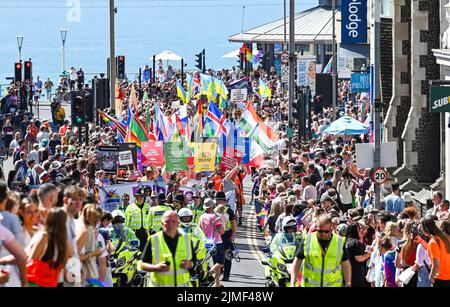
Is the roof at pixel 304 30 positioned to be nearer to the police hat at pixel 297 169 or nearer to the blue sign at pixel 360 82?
the blue sign at pixel 360 82

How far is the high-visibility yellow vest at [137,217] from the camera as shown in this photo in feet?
79.8

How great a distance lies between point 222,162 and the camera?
33219mm

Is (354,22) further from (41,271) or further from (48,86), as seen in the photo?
(48,86)

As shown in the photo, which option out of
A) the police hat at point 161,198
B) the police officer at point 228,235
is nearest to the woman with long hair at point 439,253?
the police officer at point 228,235

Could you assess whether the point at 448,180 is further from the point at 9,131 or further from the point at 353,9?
the point at 9,131

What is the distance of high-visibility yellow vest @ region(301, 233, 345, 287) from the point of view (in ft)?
53.1

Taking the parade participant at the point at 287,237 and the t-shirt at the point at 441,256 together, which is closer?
the t-shirt at the point at 441,256

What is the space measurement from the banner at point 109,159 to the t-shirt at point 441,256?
47.4 feet

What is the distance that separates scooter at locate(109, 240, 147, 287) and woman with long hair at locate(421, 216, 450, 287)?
5.03 meters

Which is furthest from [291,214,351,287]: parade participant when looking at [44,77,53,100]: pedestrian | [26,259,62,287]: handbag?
[44,77,53,100]: pedestrian

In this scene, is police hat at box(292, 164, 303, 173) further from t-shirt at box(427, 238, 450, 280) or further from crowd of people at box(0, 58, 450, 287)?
t-shirt at box(427, 238, 450, 280)

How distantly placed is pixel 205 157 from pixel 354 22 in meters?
10.2

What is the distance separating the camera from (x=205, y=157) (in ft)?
109
